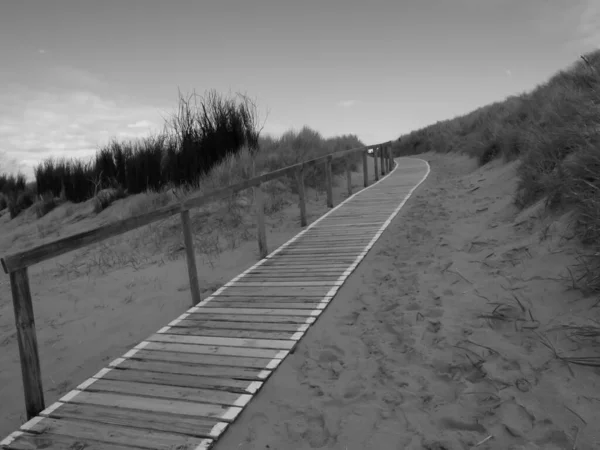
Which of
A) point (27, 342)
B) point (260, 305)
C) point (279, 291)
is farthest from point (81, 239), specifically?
point (279, 291)

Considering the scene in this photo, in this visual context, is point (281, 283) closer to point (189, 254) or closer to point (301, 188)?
point (189, 254)

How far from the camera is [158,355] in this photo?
349cm

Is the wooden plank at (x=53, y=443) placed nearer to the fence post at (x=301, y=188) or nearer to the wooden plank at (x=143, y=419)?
the wooden plank at (x=143, y=419)

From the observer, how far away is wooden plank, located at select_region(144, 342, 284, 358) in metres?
3.37

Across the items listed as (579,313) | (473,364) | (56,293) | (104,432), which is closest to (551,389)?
(473,364)

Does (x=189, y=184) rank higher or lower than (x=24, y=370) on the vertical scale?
higher

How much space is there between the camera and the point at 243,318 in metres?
4.08

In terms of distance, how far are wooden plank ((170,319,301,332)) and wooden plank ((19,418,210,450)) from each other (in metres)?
1.33

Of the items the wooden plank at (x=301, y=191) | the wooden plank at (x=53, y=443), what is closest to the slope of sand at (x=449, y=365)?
the wooden plank at (x=53, y=443)

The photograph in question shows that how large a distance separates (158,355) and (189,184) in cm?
728

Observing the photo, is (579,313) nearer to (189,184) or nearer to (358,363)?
(358,363)

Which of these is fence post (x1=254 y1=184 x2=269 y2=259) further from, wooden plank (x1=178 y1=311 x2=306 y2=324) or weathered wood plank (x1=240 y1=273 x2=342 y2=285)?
wooden plank (x1=178 y1=311 x2=306 y2=324)

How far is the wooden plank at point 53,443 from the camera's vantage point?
2.45 meters

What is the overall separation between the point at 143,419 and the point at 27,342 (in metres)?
0.87
